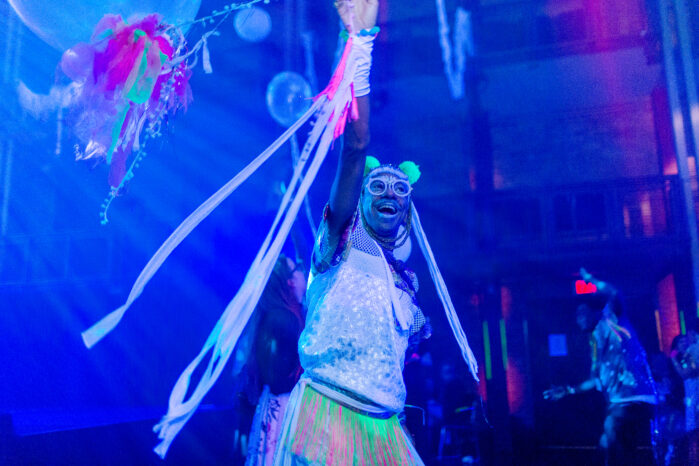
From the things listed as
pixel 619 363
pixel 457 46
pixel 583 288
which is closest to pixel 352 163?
pixel 619 363

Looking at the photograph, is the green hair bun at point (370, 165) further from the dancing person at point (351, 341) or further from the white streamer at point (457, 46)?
the white streamer at point (457, 46)

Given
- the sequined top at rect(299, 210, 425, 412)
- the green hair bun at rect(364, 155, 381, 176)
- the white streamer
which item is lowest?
the sequined top at rect(299, 210, 425, 412)

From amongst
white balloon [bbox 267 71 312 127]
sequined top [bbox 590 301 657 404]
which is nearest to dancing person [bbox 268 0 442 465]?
sequined top [bbox 590 301 657 404]

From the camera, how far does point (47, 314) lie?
40.6 ft

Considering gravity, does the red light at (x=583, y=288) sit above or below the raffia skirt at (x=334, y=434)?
above

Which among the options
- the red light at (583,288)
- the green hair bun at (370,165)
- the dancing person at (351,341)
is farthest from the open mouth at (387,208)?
the red light at (583,288)

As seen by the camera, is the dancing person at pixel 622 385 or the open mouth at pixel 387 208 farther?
the dancing person at pixel 622 385

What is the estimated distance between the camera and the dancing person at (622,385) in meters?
5.11

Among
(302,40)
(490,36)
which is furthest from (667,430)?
(302,40)

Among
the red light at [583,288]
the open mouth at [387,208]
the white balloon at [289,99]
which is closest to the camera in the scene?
the open mouth at [387,208]

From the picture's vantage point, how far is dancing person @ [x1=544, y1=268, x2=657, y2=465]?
5105 millimetres

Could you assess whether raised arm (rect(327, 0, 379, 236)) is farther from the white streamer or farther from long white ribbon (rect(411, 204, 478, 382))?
the white streamer

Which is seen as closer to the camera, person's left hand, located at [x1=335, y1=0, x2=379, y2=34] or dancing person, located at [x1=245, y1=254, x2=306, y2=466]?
person's left hand, located at [x1=335, y1=0, x2=379, y2=34]

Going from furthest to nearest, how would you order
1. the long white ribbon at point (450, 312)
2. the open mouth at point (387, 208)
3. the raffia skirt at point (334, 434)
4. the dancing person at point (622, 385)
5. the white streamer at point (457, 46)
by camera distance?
1. the white streamer at point (457, 46)
2. the dancing person at point (622, 385)
3. the long white ribbon at point (450, 312)
4. the open mouth at point (387, 208)
5. the raffia skirt at point (334, 434)
